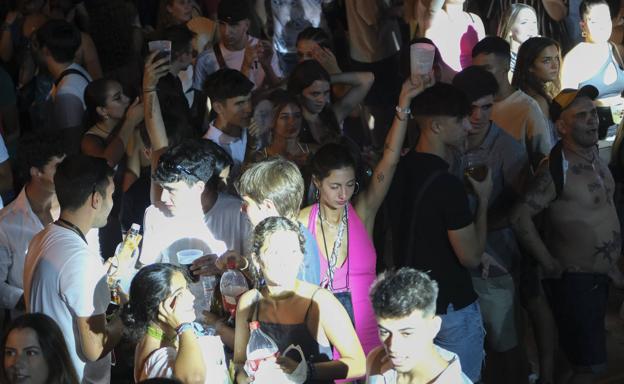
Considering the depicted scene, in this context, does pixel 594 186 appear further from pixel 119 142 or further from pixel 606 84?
pixel 119 142

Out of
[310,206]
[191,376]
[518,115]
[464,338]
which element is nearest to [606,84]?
[518,115]

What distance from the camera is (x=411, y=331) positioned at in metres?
3.33

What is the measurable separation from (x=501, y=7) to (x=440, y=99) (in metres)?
3.50

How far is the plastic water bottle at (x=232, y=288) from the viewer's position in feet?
13.8

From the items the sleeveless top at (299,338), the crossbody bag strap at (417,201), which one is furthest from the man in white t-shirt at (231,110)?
the sleeveless top at (299,338)

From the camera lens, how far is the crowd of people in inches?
149

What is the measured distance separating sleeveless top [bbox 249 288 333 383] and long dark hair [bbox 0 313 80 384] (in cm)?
74

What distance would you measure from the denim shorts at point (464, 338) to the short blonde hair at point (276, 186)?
933mm

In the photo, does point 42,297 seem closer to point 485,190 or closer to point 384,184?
point 384,184

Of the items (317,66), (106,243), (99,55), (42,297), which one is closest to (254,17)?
(99,55)

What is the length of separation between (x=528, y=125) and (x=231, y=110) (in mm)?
1646

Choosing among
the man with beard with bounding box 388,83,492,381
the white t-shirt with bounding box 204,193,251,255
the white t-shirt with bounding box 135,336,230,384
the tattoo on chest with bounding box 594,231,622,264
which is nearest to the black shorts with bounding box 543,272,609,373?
the tattoo on chest with bounding box 594,231,622,264

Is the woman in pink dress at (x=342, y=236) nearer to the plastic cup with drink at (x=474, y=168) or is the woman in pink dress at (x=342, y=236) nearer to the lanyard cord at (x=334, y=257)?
the lanyard cord at (x=334, y=257)

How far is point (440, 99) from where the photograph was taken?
4746mm
